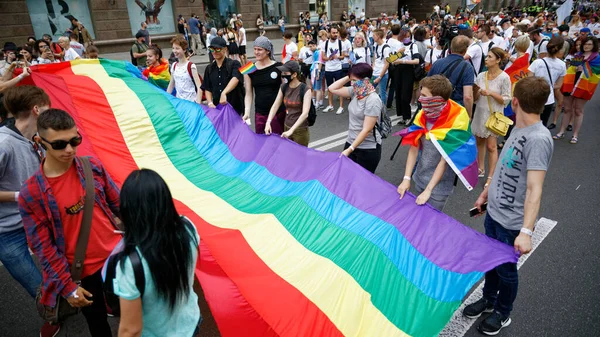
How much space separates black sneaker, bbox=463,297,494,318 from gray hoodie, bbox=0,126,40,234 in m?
3.65

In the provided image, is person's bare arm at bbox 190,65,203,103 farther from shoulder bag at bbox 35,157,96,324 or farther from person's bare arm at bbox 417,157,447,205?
person's bare arm at bbox 417,157,447,205

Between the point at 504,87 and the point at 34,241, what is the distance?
5.45m

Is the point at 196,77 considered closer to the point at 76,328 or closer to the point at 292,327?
the point at 76,328

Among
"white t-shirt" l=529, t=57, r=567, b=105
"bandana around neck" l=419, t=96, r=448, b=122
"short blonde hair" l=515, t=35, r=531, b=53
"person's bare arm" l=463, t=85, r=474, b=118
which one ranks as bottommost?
"person's bare arm" l=463, t=85, r=474, b=118

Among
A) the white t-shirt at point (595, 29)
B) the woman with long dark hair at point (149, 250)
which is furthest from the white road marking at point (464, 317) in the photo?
the white t-shirt at point (595, 29)

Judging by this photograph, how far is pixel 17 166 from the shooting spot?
277 cm

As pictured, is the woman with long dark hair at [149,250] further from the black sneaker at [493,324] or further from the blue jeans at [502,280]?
the black sneaker at [493,324]

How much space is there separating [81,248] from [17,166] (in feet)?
3.08

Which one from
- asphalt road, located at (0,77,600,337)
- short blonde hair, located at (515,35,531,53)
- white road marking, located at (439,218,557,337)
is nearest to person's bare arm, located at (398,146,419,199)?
white road marking, located at (439,218,557,337)

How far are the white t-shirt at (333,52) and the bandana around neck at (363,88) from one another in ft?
17.9

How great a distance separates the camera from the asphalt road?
3264mm

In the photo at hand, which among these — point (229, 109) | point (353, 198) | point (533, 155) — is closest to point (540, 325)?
point (533, 155)

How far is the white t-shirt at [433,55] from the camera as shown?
835cm

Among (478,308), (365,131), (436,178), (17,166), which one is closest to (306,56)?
(365,131)
